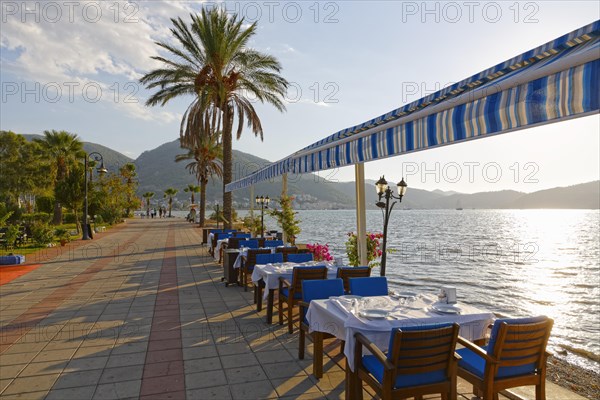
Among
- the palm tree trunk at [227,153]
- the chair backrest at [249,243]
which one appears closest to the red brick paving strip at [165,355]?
the chair backrest at [249,243]

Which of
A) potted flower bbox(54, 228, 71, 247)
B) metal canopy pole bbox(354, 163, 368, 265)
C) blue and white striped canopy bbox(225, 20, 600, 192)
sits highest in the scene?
blue and white striped canopy bbox(225, 20, 600, 192)

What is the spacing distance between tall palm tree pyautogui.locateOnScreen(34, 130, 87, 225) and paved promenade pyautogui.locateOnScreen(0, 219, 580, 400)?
33.0 meters

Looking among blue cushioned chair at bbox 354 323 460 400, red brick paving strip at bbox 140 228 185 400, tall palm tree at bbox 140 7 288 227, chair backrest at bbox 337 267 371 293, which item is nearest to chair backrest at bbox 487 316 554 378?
blue cushioned chair at bbox 354 323 460 400

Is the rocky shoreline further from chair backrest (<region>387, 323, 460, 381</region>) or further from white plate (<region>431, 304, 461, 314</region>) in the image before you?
chair backrest (<region>387, 323, 460, 381</region>)

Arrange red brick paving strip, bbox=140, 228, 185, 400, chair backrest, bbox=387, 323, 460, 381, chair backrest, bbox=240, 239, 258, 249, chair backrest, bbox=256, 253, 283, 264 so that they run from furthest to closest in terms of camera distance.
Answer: chair backrest, bbox=240, 239, 258, 249 → chair backrest, bbox=256, 253, 283, 264 → red brick paving strip, bbox=140, 228, 185, 400 → chair backrest, bbox=387, 323, 460, 381

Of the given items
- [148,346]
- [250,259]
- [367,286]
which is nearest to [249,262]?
[250,259]

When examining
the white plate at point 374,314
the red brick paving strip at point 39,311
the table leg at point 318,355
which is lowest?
the red brick paving strip at point 39,311

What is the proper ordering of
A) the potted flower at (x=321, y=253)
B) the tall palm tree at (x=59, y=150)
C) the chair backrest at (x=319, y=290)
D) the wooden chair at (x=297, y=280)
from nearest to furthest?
1. the chair backrest at (x=319, y=290)
2. the wooden chair at (x=297, y=280)
3. the potted flower at (x=321, y=253)
4. the tall palm tree at (x=59, y=150)

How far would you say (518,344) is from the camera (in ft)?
11.9

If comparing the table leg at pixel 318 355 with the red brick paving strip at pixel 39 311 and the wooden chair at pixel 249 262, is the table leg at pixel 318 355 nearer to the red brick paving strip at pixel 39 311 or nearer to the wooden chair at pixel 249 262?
the red brick paving strip at pixel 39 311

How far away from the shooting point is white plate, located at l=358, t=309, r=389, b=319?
13.9 ft

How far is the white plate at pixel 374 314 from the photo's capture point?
4.23m

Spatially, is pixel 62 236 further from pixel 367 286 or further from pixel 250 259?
pixel 367 286

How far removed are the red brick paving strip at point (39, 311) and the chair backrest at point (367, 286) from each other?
5050 millimetres
